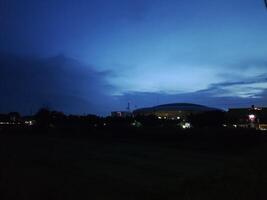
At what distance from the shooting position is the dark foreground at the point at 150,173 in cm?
1134

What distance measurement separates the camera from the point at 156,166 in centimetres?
3102

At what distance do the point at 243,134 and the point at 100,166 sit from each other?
2365 cm

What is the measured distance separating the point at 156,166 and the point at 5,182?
798 inches

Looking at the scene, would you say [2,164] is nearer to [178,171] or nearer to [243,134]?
[178,171]

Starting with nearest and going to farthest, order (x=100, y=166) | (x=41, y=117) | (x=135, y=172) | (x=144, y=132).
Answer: (x=135, y=172) → (x=100, y=166) → (x=144, y=132) → (x=41, y=117)

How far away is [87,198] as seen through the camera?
47.9ft

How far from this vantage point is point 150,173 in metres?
26.6

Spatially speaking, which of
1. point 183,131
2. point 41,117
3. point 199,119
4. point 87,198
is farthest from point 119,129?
point 87,198

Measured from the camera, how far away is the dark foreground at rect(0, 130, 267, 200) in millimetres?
11336

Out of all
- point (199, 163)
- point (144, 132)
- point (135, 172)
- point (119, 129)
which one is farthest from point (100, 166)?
point (119, 129)

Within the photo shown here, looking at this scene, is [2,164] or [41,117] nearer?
[2,164]

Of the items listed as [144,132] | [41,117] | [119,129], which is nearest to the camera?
[144,132]

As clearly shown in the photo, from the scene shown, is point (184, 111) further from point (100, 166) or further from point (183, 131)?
point (100, 166)

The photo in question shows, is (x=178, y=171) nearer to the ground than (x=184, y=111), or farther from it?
nearer to the ground
